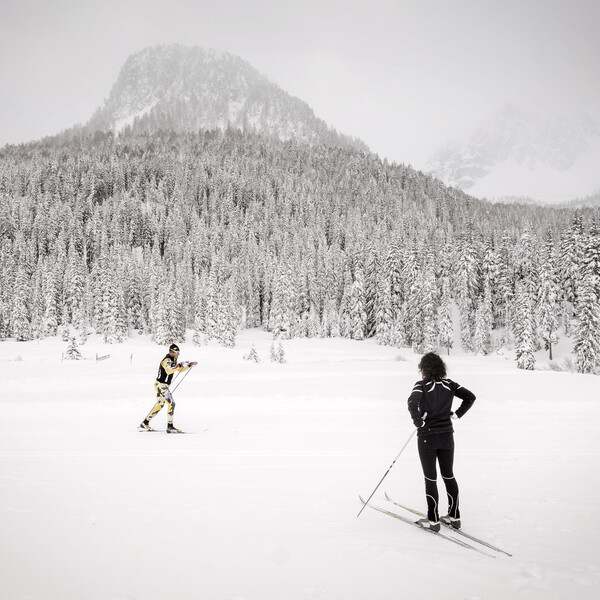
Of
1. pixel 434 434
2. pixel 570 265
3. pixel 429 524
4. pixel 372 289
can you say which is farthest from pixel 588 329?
pixel 429 524

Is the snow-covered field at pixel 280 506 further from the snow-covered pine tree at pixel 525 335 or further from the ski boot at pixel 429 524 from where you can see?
the snow-covered pine tree at pixel 525 335

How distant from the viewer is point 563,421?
38.5 ft

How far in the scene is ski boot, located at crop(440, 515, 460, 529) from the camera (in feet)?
16.2

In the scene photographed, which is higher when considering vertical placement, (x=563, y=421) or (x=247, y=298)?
(x=247, y=298)

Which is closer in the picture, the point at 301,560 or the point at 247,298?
the point at 301,560

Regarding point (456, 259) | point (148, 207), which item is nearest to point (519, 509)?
point (456, 259)

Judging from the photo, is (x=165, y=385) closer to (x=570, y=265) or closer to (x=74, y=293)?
(x=570, y=265)

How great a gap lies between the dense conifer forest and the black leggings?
38.7m

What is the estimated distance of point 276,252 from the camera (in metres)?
Answer: 105

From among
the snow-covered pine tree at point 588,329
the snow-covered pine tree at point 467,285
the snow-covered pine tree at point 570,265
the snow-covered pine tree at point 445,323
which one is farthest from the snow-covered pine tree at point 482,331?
the snow-covered pine tree at point 588,329

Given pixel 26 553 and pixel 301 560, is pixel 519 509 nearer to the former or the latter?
pixel 301 560

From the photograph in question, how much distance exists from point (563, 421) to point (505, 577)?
9820 mm

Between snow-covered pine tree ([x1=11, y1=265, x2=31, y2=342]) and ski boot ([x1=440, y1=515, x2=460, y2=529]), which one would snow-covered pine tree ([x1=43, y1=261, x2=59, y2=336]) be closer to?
snow-covered pine tree ([x1=11, y1=265, x2=31, y2=342])

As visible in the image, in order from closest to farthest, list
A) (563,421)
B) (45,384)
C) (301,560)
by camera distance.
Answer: (301,560) → (563,421) → (45,384)
